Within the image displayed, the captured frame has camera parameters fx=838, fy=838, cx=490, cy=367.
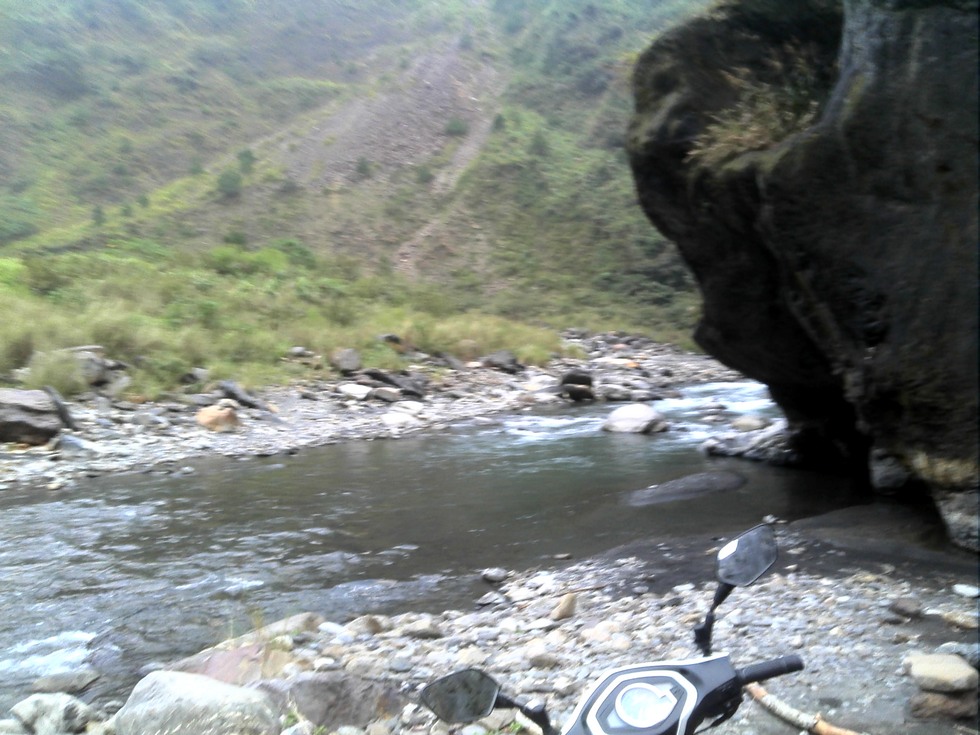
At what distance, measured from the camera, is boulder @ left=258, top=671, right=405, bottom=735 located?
3.38 meters

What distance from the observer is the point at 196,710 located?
3129mm

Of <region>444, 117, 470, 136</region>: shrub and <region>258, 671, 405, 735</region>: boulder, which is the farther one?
<region>444, 117, 470, 136</region>: shrub

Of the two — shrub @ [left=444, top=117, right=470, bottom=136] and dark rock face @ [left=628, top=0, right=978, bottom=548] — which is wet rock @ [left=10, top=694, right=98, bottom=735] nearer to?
dark rock face @ [left=628, top=0, right=978, bottom=548]

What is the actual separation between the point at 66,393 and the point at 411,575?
26.6 ft

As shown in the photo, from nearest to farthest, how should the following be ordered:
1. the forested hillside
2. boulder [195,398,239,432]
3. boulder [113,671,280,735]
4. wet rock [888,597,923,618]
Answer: boulder [113,671,280,735] < wet rock [888,597,923,618] < boulder [195,398,239,432] < the forested hillside

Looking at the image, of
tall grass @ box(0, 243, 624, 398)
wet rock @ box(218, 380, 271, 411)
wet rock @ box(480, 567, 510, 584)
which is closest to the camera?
wet rock @ box(480, 567, 510, 584)

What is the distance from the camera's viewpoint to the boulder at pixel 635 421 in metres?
12.1

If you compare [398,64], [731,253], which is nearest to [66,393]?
[731,253]

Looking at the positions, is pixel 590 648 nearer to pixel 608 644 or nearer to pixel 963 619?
pixel 608 644

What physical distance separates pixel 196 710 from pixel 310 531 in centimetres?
416

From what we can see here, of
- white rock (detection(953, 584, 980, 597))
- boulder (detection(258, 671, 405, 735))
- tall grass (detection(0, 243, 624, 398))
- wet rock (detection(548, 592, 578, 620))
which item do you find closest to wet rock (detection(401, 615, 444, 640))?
wet rock (detection(548, 592, 578, 620))

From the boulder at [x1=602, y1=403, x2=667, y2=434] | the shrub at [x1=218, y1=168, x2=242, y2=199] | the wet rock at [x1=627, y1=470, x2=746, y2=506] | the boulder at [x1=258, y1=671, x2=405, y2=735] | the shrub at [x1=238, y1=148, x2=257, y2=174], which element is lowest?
the boulder at [x1=602, y1=403, x2=667, y2=434]

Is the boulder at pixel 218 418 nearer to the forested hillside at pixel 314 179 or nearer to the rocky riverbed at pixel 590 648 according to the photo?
the forested hillside at pixel 314 179

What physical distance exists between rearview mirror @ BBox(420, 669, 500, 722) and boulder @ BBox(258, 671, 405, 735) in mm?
1470
